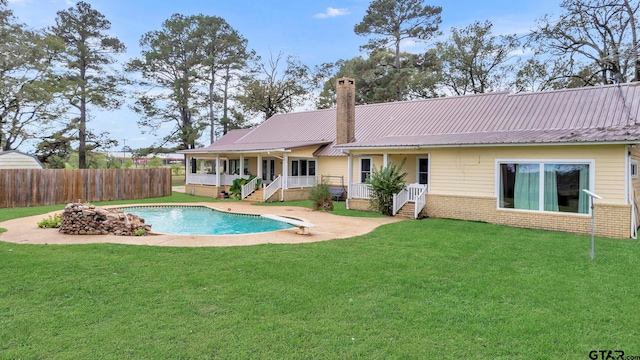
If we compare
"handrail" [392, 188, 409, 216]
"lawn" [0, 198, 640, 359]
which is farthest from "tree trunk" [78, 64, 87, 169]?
"handrail" [392, 188, 409, 216]

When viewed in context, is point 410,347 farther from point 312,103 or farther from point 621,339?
point 312,103

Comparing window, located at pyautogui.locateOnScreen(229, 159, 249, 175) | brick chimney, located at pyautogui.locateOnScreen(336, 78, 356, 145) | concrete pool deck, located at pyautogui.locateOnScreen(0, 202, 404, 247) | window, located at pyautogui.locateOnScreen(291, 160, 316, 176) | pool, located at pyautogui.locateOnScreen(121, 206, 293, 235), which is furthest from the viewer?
window, located at pyautogui.locateOnScreen(229, 159, 249, 175)

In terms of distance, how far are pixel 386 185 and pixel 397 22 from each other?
81.9 ft

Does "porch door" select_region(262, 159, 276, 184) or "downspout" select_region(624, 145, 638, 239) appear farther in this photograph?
"porch door" select_region(262, 159, 276, 184)

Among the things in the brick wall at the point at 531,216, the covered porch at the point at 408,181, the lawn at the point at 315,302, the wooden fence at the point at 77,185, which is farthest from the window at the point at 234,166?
the lawn at the point at 315,302

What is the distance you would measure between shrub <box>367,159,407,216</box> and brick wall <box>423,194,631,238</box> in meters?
1.26

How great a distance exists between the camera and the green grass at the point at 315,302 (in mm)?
3789

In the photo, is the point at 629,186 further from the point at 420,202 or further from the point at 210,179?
the point at 210,179

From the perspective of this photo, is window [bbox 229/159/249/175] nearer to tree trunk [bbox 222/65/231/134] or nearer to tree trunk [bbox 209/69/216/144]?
tree trunk [bbox 209/69/216/144]

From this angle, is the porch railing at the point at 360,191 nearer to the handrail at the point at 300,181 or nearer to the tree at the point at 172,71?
the handrail at the point at 300,181

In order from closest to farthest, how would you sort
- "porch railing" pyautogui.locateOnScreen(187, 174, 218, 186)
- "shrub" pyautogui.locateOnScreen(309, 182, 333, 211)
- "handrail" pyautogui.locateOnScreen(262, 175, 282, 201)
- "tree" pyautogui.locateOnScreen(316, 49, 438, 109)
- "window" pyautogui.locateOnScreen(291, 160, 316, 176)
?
1. "shrub" pyautogui.locateOnScreen(309, 182, 333, 211)
2. "handrail" pyautogui.locateOnScreen(262, 175, 282, 201)
3. "window" pyautogui.locateOnScreen(291, 160, 316, 176)
4. "porch railing" pyautogui.locateOnScreen(187, 174, 218, 186)
5. "tree" pyautogui.locateOnScreen(316, 49, 438, 109)

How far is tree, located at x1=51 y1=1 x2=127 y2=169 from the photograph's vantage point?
93.6 feet

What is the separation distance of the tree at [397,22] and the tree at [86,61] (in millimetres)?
22044

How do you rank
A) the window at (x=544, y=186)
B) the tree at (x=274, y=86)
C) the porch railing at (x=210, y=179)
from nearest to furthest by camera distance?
the window at (x=544, y=186)
the porch railing at (x=210, y=179)
the tree at (x=274, y=86)
